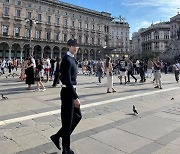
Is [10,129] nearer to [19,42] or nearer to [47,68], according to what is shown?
[47,68]

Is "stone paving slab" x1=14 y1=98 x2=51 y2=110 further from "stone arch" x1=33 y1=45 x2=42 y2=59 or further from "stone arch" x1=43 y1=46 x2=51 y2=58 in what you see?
"stone arch" x1=43 y1=46 x2=51 y2=58

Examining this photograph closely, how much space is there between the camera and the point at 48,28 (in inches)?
2537

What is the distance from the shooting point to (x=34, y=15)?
6069cm

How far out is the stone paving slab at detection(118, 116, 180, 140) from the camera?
4623mm

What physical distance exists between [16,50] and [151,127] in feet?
188

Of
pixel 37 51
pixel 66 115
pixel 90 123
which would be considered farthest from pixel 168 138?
pixel 37 51

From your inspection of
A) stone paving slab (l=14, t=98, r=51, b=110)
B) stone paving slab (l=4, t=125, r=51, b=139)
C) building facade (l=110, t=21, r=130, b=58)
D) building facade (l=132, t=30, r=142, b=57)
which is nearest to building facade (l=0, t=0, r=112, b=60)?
building facade (l=110, t=21, r=130, b=58)

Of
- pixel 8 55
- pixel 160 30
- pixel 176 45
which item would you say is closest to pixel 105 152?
pixel 176 45

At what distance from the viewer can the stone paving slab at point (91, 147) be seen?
12.1 ft

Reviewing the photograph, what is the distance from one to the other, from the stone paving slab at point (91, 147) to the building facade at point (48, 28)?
46.2m

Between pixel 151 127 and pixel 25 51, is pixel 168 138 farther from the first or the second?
pixel 25 51

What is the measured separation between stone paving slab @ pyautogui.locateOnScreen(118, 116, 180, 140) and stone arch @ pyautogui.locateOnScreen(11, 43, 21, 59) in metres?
56.0

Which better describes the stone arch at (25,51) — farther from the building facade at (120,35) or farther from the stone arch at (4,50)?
the building facade at (120,35)

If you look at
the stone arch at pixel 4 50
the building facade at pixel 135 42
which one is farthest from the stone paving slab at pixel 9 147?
the building facade at pixel 135 42
